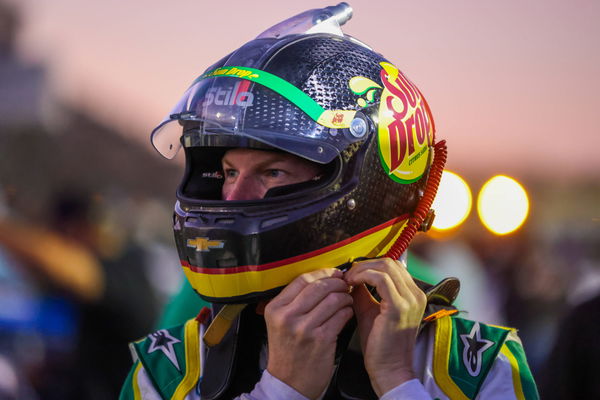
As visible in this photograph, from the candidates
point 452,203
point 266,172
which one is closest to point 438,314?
point 266,172

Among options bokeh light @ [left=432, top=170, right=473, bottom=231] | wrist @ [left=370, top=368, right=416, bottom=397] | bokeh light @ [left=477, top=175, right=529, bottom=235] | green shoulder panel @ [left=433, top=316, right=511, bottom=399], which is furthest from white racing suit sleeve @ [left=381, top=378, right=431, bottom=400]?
bokeh light @ [left=477, top=175, right=529, bottom=235]

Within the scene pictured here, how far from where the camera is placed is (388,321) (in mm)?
2020

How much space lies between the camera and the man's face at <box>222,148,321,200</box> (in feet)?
7.27

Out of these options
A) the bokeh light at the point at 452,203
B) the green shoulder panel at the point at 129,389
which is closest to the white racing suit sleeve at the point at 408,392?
the green shoulder panel at the point at 129,389

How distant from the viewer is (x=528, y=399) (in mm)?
2074

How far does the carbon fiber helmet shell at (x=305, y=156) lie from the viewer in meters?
2.12

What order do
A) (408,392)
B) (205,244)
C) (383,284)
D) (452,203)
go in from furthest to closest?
(452,203) < (205,244) < (383,284) < (408,392)

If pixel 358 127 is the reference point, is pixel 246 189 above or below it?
below

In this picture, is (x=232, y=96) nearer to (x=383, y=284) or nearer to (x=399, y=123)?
(x=399, y=123)

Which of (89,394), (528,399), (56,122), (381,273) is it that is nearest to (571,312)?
(528,399)

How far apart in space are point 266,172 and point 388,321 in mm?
608

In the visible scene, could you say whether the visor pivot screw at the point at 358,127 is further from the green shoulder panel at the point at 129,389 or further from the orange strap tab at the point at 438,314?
the green shoulder panel at the point at 129,389

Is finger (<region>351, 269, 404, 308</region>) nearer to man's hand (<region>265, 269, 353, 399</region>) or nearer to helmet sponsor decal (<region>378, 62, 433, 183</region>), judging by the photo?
man's hand (<region>265, 269, 353, 399</region>)

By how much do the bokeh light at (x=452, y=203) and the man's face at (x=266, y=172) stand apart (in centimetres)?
498
